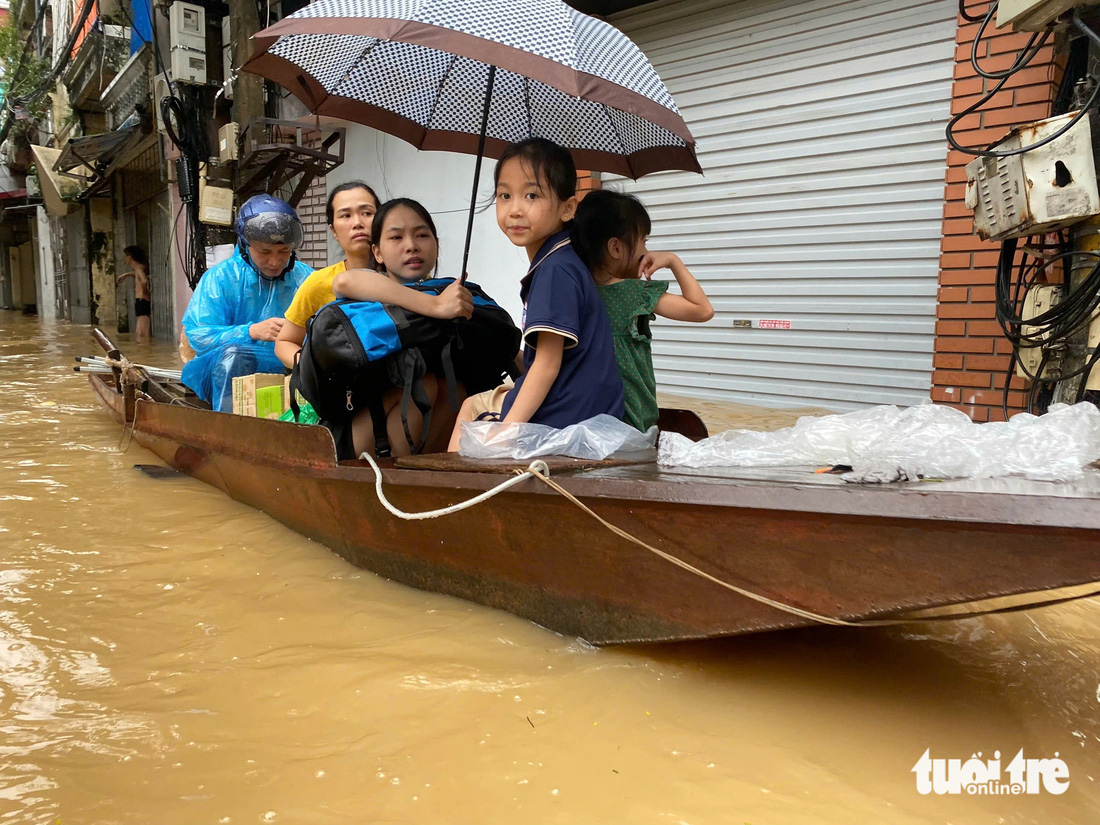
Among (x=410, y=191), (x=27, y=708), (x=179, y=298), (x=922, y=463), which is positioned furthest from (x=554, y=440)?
(x=179, y=298)

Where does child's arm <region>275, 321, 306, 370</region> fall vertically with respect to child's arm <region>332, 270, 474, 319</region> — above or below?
below

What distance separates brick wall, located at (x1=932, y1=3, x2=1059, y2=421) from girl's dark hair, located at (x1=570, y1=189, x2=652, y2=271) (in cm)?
299

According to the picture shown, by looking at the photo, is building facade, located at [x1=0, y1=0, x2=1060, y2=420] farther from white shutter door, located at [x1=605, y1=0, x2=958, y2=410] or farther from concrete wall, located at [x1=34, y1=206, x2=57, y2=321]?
concrete wall, located at [x1=34, y1=206, x2=57, y2=321]

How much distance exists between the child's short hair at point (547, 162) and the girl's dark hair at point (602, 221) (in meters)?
0.20

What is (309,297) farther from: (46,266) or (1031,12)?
(46,266)

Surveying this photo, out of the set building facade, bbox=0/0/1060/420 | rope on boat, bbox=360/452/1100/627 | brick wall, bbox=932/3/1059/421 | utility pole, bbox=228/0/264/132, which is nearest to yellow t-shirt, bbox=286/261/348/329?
rope on boat, bbox=360/452/1100/627

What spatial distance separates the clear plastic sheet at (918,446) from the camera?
1655mm

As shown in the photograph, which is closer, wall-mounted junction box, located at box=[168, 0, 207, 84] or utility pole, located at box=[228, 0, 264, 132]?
utility pole, located at box=[228, 0, 264, 132]

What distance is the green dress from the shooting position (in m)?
2.64

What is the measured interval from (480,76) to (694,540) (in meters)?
2.40

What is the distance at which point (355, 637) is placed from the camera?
7.38ft

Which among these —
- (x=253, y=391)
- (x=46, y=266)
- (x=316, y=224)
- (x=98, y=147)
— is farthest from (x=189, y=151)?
(x=46, y=266)

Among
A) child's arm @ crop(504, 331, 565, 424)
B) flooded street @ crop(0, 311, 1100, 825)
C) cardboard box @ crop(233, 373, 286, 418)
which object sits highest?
child's arm @ crop(504, 331, 565, 424)

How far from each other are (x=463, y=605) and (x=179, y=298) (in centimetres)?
1155
